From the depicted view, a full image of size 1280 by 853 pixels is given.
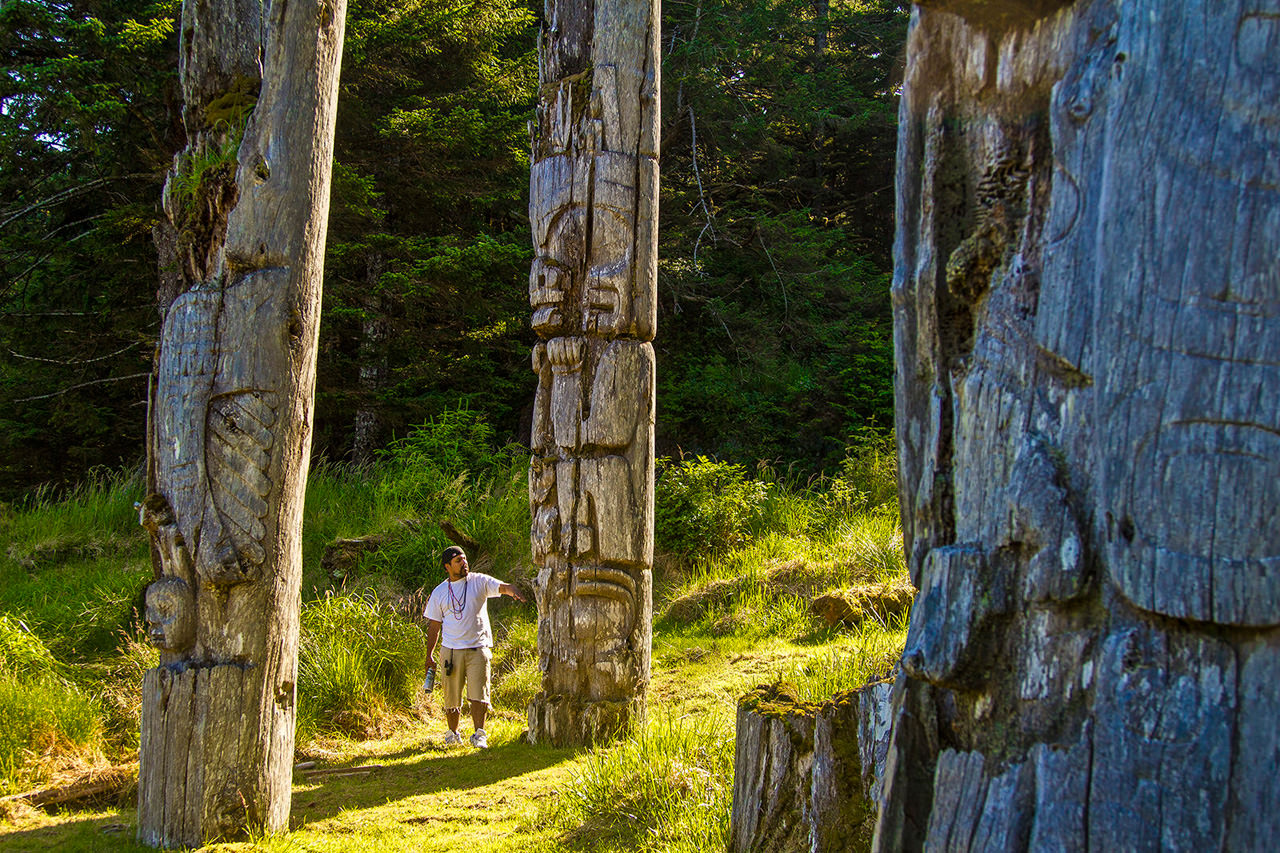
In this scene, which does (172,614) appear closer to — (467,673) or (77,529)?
(467,673)

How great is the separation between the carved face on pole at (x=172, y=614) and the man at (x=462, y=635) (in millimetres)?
2391

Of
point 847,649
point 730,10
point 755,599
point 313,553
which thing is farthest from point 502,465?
point 730,10

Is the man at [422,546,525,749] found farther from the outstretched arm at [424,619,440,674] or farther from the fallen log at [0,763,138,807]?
the fallen log at [0,763,138,807]

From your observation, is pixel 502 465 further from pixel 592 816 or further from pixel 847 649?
pixel 592 816

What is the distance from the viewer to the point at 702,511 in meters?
10.1

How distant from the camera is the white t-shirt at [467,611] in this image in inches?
255

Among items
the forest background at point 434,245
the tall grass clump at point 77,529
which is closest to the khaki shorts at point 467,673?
the tall grass clump at point 77,529

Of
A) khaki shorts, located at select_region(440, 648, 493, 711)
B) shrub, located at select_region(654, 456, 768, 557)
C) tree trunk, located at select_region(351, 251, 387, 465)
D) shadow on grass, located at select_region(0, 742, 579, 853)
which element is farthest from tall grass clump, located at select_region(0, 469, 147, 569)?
shrub, located at select_region(654, 456, 768, 557)

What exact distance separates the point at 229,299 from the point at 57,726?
321 cm

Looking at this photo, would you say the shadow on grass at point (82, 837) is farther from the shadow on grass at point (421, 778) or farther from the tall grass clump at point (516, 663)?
the tall grass clump at point (516, 663)

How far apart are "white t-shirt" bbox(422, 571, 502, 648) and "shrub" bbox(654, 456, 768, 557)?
3.87m

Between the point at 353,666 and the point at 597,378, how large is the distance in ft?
9.29

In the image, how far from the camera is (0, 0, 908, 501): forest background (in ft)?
33.2

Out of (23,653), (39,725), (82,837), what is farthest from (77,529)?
(82,837)
